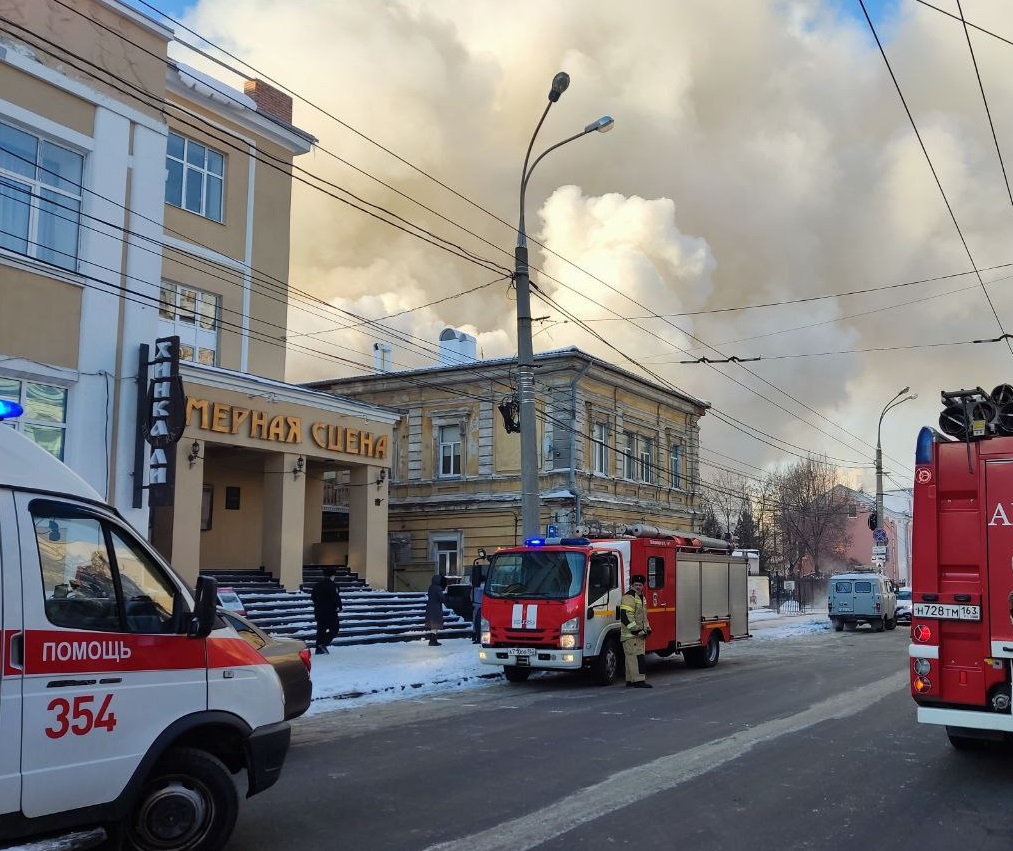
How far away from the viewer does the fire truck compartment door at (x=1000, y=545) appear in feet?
26.8

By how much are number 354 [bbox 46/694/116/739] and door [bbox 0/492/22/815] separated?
7.7 inches

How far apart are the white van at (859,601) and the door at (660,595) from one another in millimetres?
20026

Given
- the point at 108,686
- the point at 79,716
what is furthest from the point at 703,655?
the point at 79,716

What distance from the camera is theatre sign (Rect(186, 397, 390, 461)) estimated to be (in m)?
23.9

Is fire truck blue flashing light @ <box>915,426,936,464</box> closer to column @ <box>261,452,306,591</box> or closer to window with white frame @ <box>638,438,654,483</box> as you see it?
column @ <box>261,452,306,591</box>

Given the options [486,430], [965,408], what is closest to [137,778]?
[965,408]

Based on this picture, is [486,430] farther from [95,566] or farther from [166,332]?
[95,566]

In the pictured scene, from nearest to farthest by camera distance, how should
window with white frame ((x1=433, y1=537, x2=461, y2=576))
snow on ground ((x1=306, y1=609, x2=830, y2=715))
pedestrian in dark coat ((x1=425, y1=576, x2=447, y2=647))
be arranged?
snow on ground ((x1=306, y1=609, x2=830, y2=715)), pedestrian in dark coat ((x1=425, y1=576, x2=447, y2=647)), window with white frame ((x1=433, y1=537, x2=461, y2=576))

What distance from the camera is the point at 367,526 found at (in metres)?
29.1

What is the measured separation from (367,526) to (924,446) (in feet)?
72.3

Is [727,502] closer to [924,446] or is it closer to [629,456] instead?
[629,456]

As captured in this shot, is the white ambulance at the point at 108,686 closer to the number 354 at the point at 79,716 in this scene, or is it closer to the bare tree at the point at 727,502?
the number 354 at the point at 79,716

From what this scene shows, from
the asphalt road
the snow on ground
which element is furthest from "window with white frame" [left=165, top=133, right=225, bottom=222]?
the asphalt road

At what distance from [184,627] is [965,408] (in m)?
6.82
